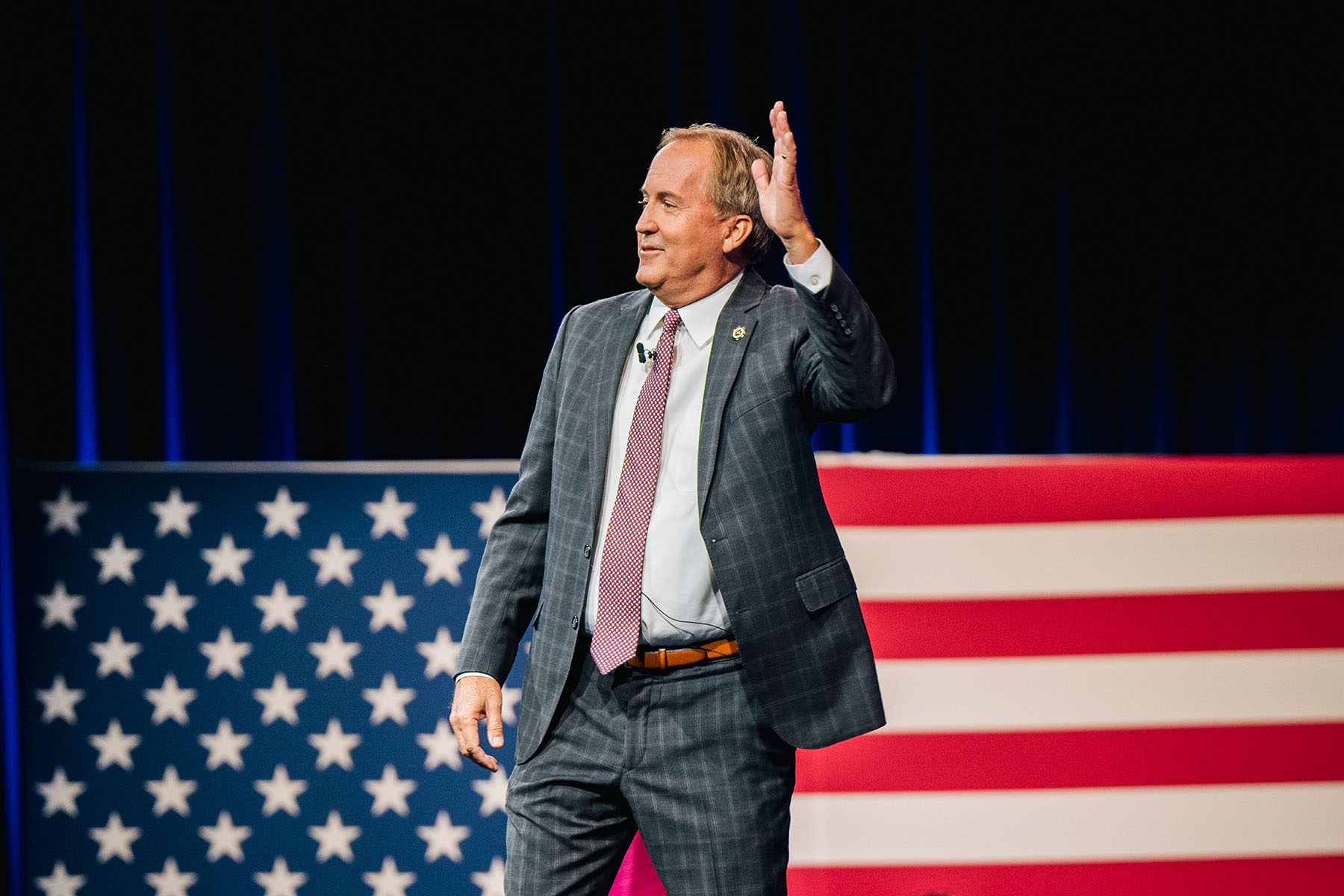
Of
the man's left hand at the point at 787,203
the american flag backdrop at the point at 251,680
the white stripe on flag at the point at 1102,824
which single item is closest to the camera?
the man's left hand at the point at 787,203

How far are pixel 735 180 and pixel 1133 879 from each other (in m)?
1.54

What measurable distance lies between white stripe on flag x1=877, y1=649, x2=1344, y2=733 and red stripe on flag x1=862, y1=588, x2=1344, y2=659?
0.02 m

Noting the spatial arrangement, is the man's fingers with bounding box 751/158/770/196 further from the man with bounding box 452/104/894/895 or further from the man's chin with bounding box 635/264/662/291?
the man's chin with bounding box 635/264/662/291

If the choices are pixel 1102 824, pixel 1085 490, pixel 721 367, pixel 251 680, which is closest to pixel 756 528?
pixel 721 367

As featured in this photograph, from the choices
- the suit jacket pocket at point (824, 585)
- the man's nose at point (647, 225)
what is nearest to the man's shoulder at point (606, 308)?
the man's nose at point (647, 225)

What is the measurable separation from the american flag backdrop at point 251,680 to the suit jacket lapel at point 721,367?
0.95 metres

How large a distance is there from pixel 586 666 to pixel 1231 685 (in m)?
1.34

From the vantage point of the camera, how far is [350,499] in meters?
2.60

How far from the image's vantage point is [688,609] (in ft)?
5.62

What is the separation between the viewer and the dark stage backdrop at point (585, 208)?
10.7 ft

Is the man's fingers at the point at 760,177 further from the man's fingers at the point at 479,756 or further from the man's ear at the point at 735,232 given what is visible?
the man's fingers at the point at 479,756

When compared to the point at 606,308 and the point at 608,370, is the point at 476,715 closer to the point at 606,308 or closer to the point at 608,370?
the point at 608,370

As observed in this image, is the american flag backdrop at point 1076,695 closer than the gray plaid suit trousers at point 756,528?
No

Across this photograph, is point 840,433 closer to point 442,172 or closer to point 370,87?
point 442,172
